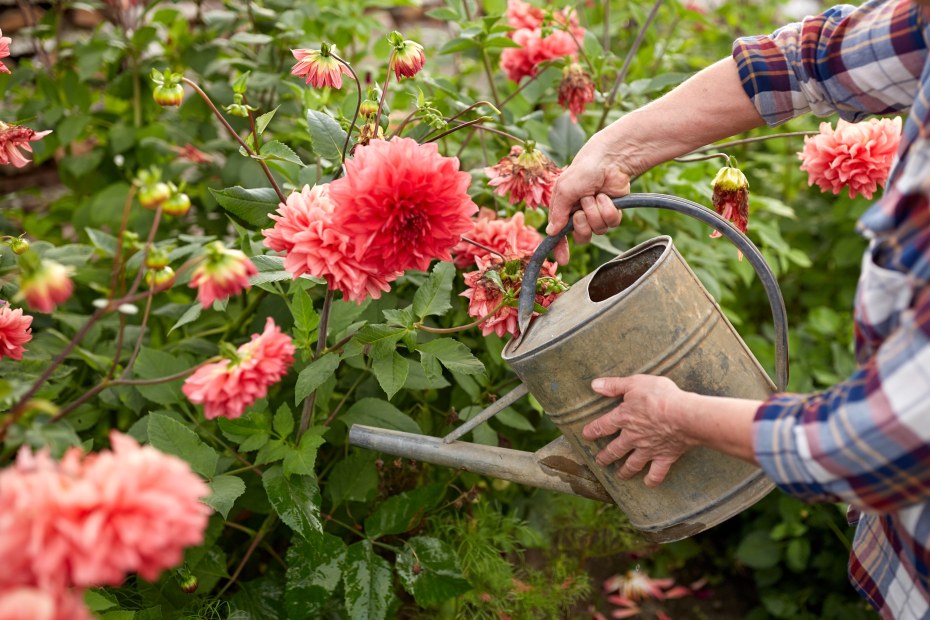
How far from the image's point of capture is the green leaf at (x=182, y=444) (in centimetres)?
125

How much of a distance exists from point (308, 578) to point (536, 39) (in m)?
1.15

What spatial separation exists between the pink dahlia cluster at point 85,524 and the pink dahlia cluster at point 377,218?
438mm

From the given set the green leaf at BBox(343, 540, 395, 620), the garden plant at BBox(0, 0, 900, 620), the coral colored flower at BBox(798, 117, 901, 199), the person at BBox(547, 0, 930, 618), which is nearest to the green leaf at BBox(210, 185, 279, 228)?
the garden plant at BBox(0, 0, 900, 620)

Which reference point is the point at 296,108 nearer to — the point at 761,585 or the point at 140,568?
the point at 140,568

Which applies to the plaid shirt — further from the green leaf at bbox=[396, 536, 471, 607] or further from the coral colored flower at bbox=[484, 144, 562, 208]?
the green leaf at bbox=[396, 536, 471, 607]

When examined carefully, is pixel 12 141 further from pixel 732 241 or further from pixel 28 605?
pixel 732 241

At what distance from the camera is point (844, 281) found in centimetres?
255

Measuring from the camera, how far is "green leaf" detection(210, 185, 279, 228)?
130 cm

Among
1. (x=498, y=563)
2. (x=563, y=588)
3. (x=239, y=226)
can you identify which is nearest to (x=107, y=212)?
(x=239, y=226)

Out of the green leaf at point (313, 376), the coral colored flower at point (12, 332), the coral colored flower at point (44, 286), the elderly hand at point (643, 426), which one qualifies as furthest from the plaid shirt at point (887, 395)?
the coral colored flower at point (12, 332)

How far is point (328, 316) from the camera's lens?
4.19 ft

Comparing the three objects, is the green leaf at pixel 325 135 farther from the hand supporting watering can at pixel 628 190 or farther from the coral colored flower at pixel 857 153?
the coral colored flower at pixel 857 153

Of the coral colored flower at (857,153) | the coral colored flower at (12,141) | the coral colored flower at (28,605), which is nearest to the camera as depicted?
the coral colored flower at (28,605)

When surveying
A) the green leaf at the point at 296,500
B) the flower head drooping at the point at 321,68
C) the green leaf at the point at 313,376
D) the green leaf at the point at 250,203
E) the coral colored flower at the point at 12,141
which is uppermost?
the flower head drooping at the point at 321,68
